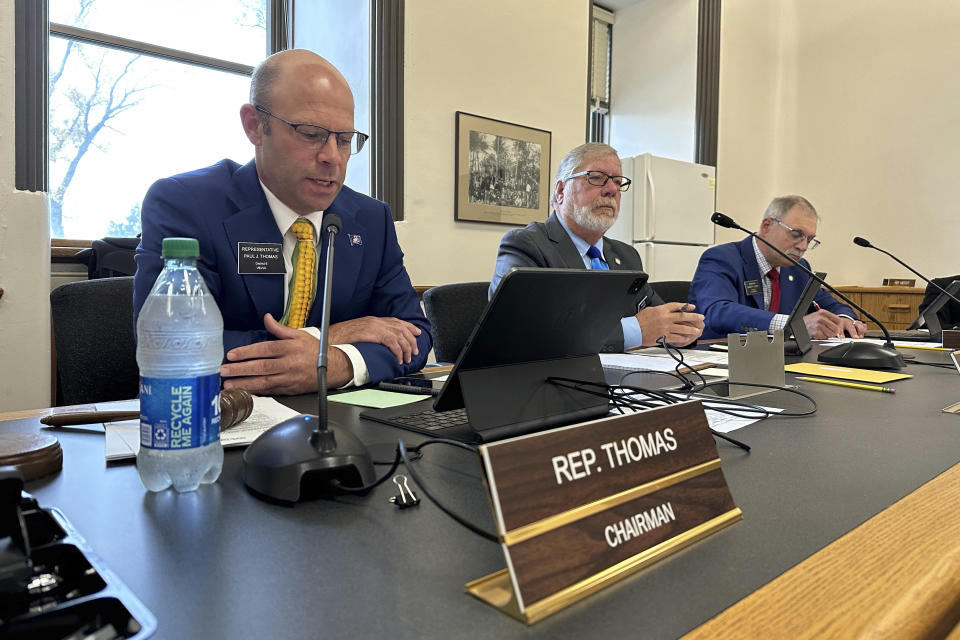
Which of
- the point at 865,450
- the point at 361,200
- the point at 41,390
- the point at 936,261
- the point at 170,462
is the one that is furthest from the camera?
the point at 936,261


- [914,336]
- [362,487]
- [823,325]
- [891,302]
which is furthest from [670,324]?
[891,302]

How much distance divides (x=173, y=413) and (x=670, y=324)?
1.62m

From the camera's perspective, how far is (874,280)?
535cm

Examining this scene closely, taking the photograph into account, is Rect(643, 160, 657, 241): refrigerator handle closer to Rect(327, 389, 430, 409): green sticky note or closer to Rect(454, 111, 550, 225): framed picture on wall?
Rect(454, 111, 550, 225): framed picture on wall

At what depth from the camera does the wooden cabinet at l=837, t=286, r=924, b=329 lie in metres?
4.84

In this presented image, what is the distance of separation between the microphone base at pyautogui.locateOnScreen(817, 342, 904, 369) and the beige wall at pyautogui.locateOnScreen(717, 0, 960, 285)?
156 inches

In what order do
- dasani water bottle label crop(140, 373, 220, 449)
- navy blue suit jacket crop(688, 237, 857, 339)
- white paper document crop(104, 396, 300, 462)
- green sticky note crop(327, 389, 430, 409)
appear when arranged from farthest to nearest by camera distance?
navy blue suit jacket crop(688, 237, 857, 339), green sticky note crop(327, 389, 430, 409), white paper document crop(104, 396, 300, 462), dasani water bottle label crop(140, 373, 220, 449)

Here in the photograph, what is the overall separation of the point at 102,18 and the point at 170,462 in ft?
11.1

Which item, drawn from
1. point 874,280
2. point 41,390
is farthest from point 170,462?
point 874,280

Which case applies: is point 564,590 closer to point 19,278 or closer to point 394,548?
point 394,548

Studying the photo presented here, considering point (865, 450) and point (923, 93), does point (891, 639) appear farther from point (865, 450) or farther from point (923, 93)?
point (923, 93)

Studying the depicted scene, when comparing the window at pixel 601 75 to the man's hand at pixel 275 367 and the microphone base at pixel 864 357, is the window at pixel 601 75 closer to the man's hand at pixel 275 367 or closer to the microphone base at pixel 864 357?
the microphone base at pixel 864 357

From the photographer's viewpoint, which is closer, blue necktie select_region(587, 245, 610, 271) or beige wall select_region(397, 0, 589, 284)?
blue necktie select_region(587, 245, 610, 271)

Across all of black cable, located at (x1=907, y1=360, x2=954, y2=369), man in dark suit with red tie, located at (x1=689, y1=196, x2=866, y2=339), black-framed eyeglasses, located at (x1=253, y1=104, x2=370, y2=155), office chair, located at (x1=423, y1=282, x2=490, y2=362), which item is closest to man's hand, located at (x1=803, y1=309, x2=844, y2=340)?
man in dark suit with red tie, located at (x1=689, y1=196, x2=866, y2=339)
